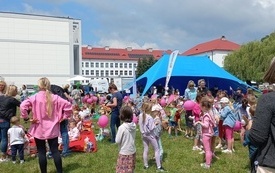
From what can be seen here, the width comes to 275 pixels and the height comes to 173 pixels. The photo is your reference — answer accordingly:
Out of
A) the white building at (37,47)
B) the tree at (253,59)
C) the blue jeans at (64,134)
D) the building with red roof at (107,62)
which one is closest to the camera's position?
the blue jeans at (64,134)

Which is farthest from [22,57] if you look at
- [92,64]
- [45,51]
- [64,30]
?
[92,64]

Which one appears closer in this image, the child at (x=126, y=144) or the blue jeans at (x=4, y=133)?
the child at (x=126, y=144)

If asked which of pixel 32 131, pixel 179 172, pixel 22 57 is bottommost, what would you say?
pixel 179 172

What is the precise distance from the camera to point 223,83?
66.7 ft

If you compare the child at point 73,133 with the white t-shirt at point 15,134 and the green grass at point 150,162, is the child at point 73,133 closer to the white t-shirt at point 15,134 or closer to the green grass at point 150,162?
the green grass at point 150,162

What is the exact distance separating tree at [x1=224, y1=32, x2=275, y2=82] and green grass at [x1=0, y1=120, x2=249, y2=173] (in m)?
37.3

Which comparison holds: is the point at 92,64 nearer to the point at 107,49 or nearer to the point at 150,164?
the point at 107,49

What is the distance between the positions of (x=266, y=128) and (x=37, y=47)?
2404 inches

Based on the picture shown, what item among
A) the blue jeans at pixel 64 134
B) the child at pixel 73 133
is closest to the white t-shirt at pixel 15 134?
the blue jeans at pixel 64 134

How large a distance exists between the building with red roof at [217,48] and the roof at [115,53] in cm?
1135

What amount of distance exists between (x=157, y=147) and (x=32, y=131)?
2.30 m

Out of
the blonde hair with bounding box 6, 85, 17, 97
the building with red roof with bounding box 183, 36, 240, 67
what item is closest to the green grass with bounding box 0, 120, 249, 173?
the blonde hair with bounding box 6, 85, 17, 97

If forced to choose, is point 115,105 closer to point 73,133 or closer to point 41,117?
point 73,133

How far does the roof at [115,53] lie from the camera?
342ft
